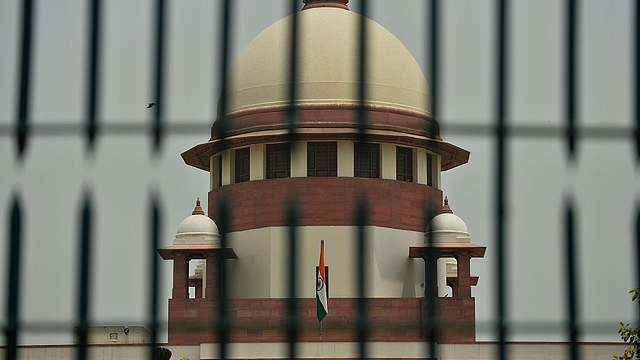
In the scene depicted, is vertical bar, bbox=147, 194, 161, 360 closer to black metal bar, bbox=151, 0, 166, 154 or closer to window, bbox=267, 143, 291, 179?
black metal bar, bbox=151, 0, 166, 154

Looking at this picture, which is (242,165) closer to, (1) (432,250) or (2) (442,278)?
(2) (442,278)

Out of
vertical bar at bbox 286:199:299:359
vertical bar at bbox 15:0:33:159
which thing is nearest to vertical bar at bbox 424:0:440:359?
vertical bar at bbox 286:199:299:359

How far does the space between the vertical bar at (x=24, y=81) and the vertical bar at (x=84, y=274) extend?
0.96 ft

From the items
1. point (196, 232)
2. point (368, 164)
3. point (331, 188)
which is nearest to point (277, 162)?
point (331, 188)

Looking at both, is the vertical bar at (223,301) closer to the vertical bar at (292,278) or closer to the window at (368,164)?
the vertical bar at (292,278)

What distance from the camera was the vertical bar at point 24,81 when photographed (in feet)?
18.9

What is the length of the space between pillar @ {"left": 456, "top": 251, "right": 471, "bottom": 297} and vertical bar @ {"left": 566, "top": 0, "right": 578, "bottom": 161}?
31.6 meters

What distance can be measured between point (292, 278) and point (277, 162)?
31894 millimetres

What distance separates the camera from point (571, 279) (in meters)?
5.71

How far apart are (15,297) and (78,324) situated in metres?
0.26

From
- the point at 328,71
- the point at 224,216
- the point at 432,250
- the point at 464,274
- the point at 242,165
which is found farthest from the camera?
the point at 242,165

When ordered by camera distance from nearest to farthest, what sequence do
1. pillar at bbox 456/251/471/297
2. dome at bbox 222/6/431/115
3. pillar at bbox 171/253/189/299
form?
dome at bbox 222/6/431/115 → pillar at bbox 171/253/189/299 → pillar at bbox 456/251/471/297

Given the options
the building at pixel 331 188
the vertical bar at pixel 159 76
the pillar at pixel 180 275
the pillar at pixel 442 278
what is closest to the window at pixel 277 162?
the building at pixel 331 188

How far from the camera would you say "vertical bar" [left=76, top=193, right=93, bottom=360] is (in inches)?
223
